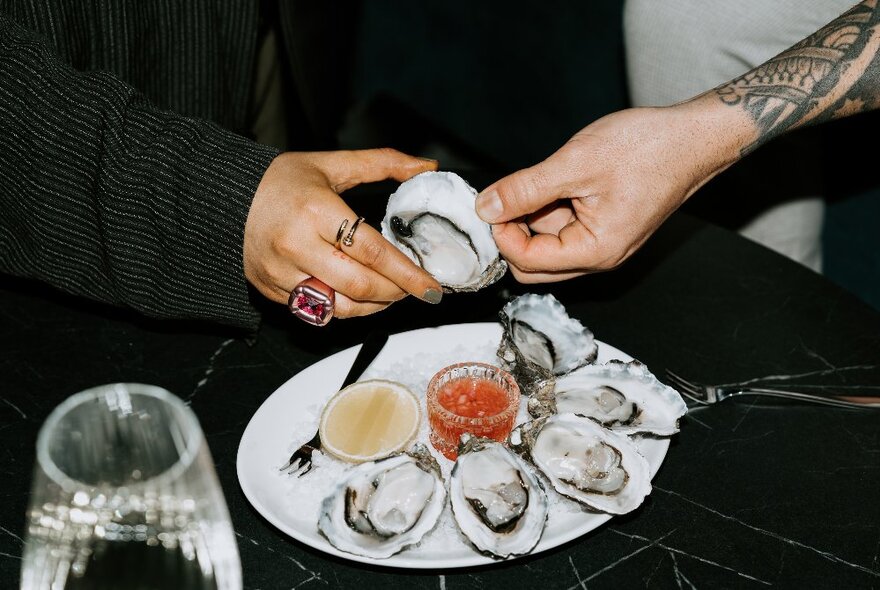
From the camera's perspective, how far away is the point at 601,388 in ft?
3.47

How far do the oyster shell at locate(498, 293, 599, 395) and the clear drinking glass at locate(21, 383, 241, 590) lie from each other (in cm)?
61

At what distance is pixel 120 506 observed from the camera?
48 cm

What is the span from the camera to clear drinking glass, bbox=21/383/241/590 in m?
0.47

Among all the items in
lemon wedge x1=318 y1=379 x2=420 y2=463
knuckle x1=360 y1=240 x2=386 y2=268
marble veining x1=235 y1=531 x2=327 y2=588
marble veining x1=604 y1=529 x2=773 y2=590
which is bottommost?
marble veining x1=235 y1=531 x2=327 y2=588

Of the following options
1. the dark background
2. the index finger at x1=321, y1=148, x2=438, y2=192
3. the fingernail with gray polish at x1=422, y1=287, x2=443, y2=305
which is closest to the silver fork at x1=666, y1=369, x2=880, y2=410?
the fingernail with gray polish at x1=422, y1=287, x2=443, y2=305

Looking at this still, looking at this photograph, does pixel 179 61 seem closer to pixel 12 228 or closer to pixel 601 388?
pixel 12 228

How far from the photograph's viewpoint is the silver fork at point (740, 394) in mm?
1054

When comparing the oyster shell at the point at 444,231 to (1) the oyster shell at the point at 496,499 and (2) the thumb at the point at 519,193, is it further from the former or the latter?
(1) the oyster shell at the point at 496,499

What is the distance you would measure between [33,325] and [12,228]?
0.14m

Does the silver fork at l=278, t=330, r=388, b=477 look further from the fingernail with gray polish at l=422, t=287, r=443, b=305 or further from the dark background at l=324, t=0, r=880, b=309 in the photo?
the dark background at l=324, t=0, r=880, b=309

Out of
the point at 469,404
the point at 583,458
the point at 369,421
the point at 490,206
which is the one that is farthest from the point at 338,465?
the point at 490,206

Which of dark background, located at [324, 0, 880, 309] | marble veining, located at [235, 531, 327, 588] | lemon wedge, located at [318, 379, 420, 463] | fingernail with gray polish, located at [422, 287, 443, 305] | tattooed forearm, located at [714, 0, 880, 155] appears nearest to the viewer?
marble veining, located at [235, 531, 327, 588]

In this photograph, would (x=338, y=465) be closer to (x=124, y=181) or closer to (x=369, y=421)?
(x=369, y=421)

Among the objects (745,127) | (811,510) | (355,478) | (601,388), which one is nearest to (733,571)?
(811,510)
